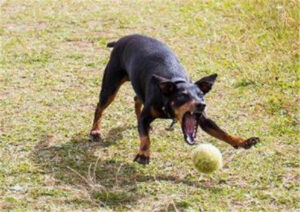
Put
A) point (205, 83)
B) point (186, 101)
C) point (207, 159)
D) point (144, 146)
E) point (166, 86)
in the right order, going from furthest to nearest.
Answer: point (144, 146) < point (205, 83) < point (166, 86) < point (186, 101) < point (207, 159)

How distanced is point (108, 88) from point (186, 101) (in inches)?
48.4

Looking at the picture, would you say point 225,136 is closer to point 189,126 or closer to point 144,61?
point 189,126

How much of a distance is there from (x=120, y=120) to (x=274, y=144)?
5.09ft

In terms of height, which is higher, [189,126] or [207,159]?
[189,126]

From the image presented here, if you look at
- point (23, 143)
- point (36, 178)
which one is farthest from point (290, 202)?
point (23, 143)

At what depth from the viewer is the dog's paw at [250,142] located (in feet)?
16.4

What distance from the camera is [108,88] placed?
18.7 feet

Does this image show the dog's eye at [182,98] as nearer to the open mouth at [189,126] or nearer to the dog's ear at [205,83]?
the open mouth at [189,126]

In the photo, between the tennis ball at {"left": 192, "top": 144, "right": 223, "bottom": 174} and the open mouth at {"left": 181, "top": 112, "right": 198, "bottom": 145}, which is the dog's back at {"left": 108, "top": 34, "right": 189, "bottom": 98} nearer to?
the open mouth at {"left": 181, "top": 112, "right": 198, "bottom": 145}

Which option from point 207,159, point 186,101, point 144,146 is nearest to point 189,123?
point 186,101

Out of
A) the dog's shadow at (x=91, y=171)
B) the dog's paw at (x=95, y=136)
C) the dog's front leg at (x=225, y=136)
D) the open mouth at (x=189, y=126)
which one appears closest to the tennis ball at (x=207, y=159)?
the open mouth at (x=189, y=126)

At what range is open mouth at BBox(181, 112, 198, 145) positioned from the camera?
4672mm

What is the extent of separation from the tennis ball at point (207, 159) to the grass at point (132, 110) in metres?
0.21

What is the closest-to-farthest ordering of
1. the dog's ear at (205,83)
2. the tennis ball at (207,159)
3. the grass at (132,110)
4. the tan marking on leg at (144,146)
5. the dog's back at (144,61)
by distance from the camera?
the tennis ball at (207,159), the grass at (132,110), the dog's ear at (205,83), the tan marking on leg at (144,146), the dog's back at (144,61)
